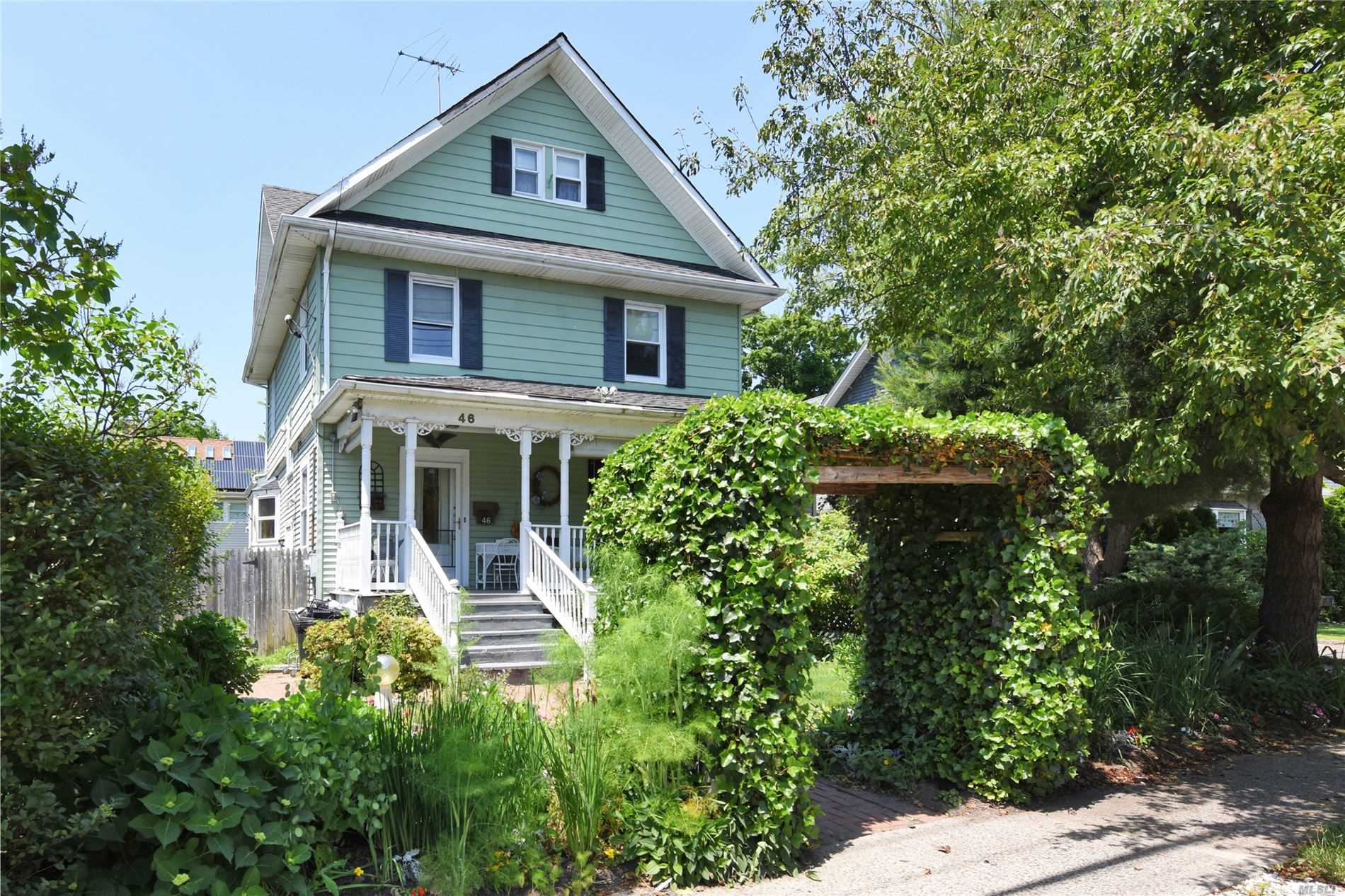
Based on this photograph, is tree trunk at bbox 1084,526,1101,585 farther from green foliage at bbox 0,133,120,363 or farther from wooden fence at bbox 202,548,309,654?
green foliage at bbox 0,133,120,363

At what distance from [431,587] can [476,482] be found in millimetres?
3721

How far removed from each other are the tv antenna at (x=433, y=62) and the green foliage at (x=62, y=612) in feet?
41.6

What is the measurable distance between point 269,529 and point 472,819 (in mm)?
19705

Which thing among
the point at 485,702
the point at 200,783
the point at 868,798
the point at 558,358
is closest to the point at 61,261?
the point at 200,783

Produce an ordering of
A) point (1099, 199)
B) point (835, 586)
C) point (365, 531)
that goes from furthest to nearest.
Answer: point (835, 586)
point (365, 531)
point (1099, 199)

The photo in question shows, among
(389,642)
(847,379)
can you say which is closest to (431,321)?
(389,642)

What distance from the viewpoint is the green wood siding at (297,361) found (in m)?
13.4

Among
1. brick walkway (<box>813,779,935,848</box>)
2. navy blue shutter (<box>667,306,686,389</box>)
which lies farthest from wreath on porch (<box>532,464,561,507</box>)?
brick walkway (<box>813,779,935,848</box>)

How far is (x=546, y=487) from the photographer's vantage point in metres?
14.9

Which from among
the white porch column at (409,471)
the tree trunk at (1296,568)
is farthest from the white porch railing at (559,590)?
the tree trunk at (1296,568)

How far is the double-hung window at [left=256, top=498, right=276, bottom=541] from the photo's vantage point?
20.7 meters

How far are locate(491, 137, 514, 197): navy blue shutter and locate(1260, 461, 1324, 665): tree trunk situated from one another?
11.5m

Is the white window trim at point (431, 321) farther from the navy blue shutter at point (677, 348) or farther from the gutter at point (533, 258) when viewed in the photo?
the navy blue shutter at point (677, 348)

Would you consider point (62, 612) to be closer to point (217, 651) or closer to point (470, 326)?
point (217, 651)
